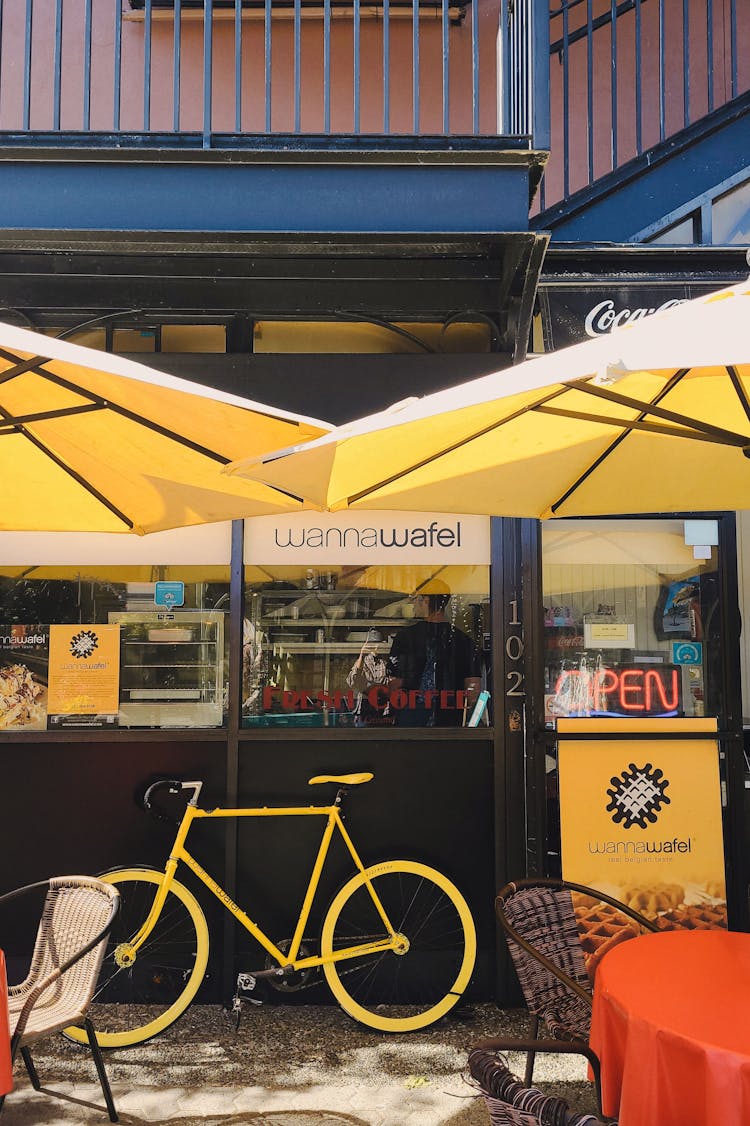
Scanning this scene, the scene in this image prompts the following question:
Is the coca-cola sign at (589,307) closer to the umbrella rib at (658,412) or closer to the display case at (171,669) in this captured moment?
the umbrella rib at (658,412)

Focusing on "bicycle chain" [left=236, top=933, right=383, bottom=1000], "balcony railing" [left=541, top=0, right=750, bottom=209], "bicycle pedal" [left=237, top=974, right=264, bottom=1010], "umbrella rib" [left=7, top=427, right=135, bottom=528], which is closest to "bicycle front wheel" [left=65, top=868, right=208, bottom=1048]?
"bicycle pedal" [left=237, top=974, right=264, bottom=1010]

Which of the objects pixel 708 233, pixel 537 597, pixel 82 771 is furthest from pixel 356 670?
pixel 708 233

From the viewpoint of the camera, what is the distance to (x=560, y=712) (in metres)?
5.45

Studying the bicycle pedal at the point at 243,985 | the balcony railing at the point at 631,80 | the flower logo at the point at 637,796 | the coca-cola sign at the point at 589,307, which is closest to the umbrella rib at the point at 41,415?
the coca-cola sign at the point at 589,307

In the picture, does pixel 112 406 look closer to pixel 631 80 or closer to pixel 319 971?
pixel 319 971

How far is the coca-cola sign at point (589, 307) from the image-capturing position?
5301 mm

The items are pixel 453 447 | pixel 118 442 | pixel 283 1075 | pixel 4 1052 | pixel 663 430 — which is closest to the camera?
pixel 4 1052

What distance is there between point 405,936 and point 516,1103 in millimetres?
3061

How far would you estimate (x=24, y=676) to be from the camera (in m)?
5.37

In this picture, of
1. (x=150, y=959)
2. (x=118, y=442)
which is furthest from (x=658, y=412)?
(x=150, y=959)

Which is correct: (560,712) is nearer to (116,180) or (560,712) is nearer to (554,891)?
(554,891)

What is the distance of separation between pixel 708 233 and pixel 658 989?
4260 mm

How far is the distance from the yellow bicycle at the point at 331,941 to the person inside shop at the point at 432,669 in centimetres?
60

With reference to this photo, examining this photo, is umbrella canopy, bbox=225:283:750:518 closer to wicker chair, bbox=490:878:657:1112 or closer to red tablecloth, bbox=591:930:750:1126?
wicker chair, bbox=490:878:657:1112
